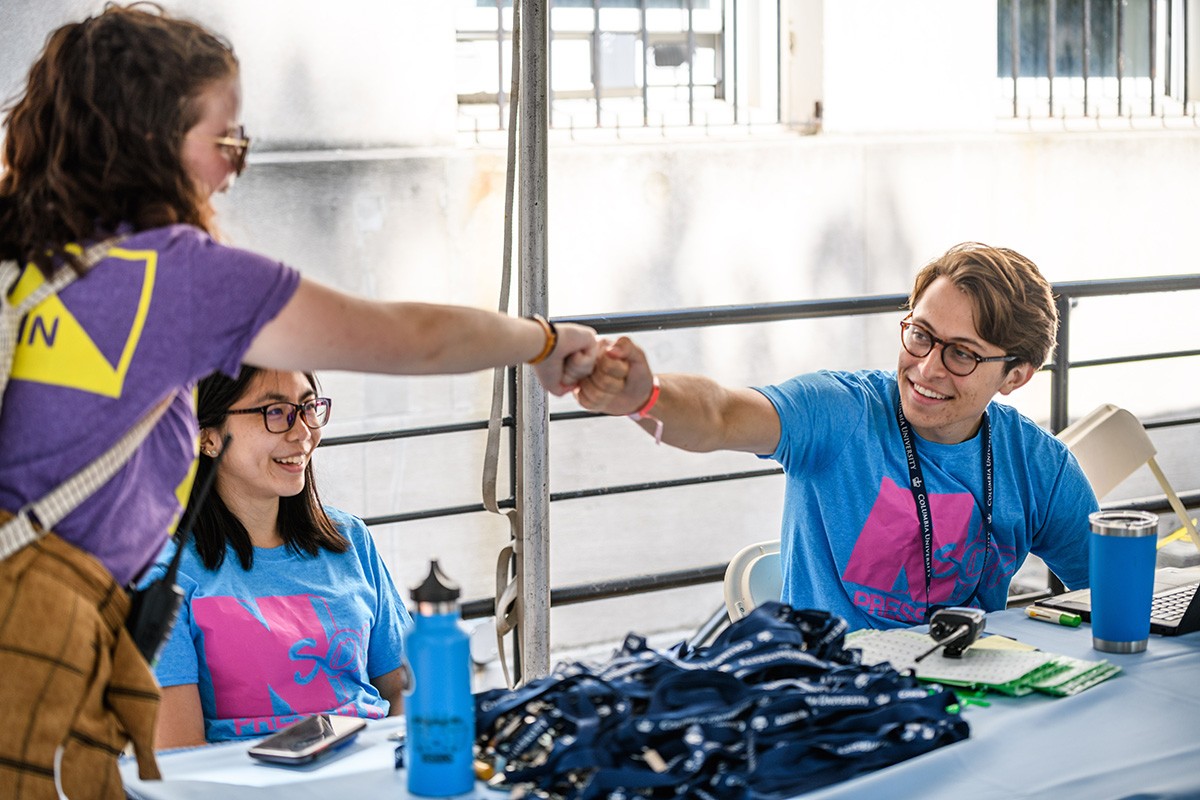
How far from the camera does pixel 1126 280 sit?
3314mm

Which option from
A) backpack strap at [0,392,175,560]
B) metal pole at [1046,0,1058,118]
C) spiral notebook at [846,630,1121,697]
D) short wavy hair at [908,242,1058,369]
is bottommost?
spiral notebook at [846,630,1121,697]

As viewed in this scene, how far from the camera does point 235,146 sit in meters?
1.39

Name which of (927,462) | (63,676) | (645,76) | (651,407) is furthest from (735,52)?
(63,676)

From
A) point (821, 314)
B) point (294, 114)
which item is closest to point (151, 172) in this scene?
point (821, 314)

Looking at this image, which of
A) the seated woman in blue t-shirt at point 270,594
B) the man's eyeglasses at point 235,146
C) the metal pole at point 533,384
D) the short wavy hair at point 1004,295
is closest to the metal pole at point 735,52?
the metal pole at point 533,384

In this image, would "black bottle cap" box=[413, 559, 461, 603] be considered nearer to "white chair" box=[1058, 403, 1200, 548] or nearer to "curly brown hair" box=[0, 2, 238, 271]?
"curly brown hair" box=[0, 2, 238, 271]

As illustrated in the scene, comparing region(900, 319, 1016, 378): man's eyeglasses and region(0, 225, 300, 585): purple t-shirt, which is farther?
region(900, 319, 1016, 378): man's eyeglasses

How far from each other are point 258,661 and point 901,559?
93 cm

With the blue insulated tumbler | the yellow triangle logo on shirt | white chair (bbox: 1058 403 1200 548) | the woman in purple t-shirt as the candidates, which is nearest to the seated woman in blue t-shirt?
the woman in purple t-shirt

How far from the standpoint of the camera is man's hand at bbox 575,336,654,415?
6.10 feet

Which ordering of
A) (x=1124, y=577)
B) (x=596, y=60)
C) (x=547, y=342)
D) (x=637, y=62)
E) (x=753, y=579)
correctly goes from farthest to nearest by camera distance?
(x=637, y=62) < (x=596, y=60) < (x=753, y=579) < (x=1124, y=577) < (x=547, y=342)

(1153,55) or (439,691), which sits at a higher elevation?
(1153,55)

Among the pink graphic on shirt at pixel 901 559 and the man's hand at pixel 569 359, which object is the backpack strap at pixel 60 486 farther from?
the pink graphic on shirt at pixel 901 559

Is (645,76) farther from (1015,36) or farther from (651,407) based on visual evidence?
(651,407)
